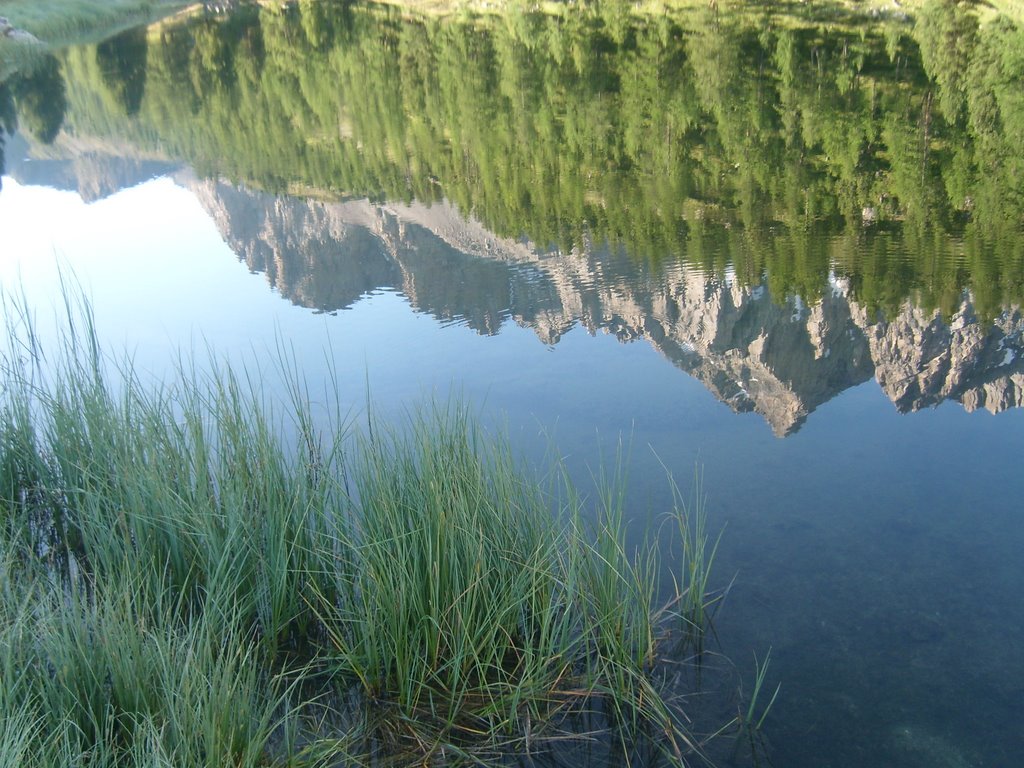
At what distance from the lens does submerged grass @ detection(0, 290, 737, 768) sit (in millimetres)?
3844

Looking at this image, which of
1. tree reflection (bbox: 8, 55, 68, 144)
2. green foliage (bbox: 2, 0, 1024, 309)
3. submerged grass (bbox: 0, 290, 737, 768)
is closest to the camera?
submerged grass (bbox: 0, 290, 737, 768)

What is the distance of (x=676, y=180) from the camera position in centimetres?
1777

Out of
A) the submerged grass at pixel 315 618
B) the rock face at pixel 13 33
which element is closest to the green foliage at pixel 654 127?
the rock face at pixel 13 33

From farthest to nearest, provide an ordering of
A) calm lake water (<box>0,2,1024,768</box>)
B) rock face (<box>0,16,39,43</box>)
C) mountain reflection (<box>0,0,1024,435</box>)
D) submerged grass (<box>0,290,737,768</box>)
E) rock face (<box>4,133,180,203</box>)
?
rock face (<box>0,16,39,43</box>), rock face (<box>4,133,180,203</box>), mountain reflection (<box>0,0,1024,435</box>), calm lake water (<box>0,2,1024,768</box>), submerged grass (<box>0,290,737,768</box>)

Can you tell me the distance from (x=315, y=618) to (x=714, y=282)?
7.88 metres

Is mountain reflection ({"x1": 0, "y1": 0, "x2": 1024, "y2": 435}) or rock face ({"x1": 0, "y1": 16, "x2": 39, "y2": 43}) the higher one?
rock face ({"x1": 0, "y1": 16, "x2": 39, "y2": 43})

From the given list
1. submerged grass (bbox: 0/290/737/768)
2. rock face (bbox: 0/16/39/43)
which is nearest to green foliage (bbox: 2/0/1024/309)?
rock face (bbox: 0/16/39/43)

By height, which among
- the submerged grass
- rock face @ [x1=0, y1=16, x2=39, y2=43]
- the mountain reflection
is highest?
rock face @ [x1=0, y1=16, x2=39, y2=43]

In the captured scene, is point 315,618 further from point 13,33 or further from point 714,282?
point 13,33

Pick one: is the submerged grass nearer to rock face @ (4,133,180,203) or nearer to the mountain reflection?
the mountain reflection

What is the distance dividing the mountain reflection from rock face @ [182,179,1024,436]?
1.7 inches

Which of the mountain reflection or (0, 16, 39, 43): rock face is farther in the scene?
(0, 16, 39, 43): rock face

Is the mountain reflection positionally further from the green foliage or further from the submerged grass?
the submerged grass

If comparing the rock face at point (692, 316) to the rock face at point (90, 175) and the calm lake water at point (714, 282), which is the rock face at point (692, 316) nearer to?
the calm lake water at point (714, 282)
